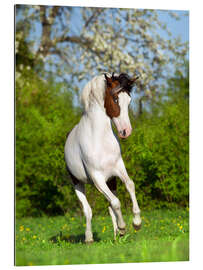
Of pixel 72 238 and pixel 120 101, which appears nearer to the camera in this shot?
pixel 120 101

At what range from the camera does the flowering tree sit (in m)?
8.62

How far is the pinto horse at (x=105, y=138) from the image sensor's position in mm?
4711

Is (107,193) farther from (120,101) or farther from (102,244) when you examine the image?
(120,101)

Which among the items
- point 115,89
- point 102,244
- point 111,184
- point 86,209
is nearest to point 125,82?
point 115,89

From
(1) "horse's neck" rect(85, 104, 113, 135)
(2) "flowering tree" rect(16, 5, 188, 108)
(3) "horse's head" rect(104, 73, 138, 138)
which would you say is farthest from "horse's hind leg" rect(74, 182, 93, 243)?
(2) "flowering tree" rect(16, 5, 188, 108)

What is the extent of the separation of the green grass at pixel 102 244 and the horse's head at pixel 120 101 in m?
1.17

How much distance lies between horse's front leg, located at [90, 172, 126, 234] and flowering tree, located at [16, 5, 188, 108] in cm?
401

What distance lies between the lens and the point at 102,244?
4.96 metres

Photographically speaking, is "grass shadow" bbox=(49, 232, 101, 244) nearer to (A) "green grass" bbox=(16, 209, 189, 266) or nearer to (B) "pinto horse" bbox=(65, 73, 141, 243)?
(A) "green grass" bbox=(16, 209, 189, 266)

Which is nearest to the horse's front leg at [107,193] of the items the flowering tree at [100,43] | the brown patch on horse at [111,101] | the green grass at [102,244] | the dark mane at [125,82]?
the green grass at [102,244]

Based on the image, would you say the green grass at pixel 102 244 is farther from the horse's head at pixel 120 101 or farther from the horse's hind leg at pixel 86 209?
the horse's head at pixel 120 101

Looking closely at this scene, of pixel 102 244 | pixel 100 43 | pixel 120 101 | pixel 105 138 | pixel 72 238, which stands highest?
pixel 100 43

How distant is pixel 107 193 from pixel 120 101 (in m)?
0.93
